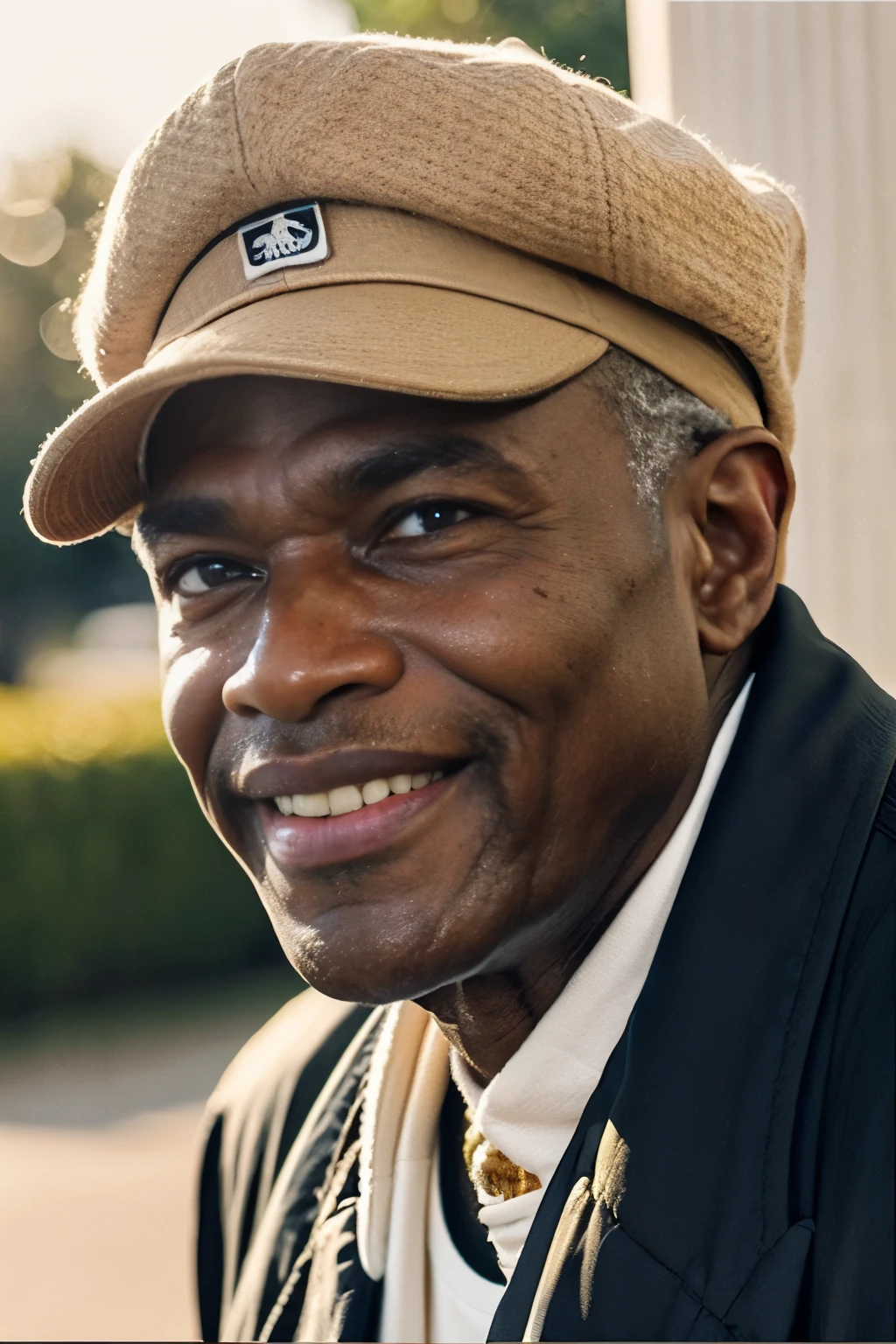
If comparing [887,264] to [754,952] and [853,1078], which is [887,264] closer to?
[754,952]

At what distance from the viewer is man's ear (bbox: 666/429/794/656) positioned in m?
2.05

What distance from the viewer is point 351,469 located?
1889 mm

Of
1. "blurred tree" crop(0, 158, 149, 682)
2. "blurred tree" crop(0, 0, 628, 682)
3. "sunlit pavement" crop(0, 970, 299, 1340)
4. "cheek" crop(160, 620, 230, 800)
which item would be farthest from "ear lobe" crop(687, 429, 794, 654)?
"blurred tree" crop(0, 158, 149, 682)

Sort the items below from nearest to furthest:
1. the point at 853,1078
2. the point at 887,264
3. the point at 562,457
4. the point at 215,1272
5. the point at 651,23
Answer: the point at 853,1078, the point at 562,457, the point at 215,1272, the point at 887,264, the point at 651,23

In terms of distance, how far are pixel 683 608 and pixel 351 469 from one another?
0.52 meters

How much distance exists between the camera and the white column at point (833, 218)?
2.98 m

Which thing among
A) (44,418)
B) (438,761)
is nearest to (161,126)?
(438,761)

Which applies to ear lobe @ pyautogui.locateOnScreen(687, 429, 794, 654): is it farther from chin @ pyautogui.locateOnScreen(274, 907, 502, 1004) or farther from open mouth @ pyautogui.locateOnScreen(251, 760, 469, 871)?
chin @ pyautogui.locateOnScreen(274, 907, 502, 1004)

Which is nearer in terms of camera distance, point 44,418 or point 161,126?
point 161,126

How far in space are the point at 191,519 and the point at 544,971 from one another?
86 cm

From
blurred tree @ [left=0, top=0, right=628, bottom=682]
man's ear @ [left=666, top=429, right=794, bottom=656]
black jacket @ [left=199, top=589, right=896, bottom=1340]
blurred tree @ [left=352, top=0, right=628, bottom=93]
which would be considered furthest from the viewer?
blurred tree @ [left=0, top=0, right=628, bottom=682]

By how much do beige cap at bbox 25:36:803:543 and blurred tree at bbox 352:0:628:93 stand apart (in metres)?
12.3

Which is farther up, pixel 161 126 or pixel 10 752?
pixel 161 126

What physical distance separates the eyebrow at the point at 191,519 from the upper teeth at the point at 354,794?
1.33 feet
